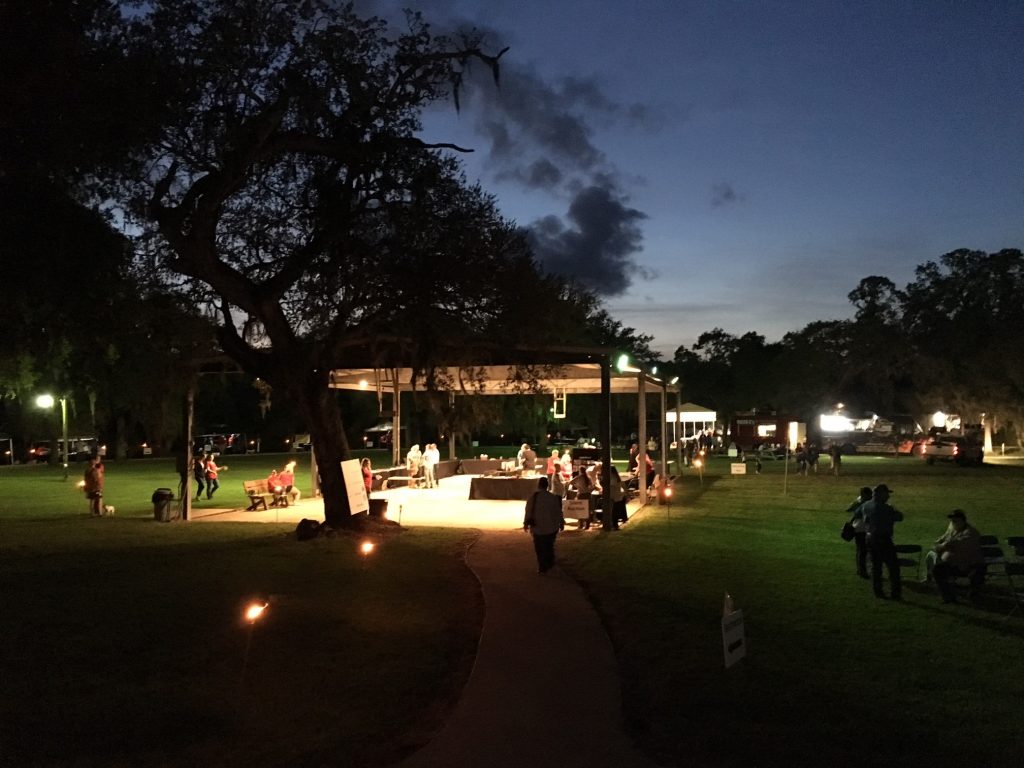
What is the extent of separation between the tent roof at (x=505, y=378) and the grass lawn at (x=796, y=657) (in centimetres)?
378

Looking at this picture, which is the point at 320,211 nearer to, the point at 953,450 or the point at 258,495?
the point at 258,495

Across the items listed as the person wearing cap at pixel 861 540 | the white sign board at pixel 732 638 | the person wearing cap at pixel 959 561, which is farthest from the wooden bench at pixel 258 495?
the white sign board at pixel 732 638

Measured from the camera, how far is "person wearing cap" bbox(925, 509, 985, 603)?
11242mm

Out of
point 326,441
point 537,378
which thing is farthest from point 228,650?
point 537,378

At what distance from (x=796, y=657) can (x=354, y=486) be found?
37.4 feet

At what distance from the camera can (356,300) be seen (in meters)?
16.7

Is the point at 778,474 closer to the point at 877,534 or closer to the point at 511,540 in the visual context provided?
the point at 511,540

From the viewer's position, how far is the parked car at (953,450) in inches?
1702

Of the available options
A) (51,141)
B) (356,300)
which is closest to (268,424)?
(356,300)

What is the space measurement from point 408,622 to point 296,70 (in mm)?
9271

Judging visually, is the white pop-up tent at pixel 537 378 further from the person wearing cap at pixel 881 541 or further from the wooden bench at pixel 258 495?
the person wearing cap at pixel 881 541

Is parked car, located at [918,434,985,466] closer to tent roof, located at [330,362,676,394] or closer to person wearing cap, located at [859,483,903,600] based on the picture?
tent roof, located at [330,362,676,394]

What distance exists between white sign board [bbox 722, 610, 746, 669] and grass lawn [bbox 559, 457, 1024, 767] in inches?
9.2

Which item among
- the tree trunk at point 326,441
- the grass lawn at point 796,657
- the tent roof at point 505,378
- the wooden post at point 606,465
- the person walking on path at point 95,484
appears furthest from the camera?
the person walking on path at point 95,484
